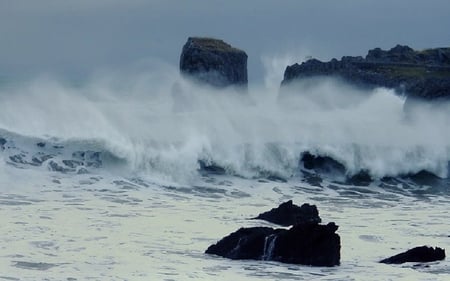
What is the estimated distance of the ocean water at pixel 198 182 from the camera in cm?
1772

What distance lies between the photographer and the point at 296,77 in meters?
65.5

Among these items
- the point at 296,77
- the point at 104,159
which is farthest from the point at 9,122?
the point at 296,77

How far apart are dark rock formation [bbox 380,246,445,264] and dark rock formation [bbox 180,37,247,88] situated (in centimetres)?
3943

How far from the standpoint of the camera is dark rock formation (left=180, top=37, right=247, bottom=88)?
5856cm

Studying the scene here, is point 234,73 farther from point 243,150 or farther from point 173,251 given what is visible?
point 173,251

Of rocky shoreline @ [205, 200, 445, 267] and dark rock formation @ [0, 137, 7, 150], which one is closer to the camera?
rocky shoreline @ [205, 200, 445, 267]

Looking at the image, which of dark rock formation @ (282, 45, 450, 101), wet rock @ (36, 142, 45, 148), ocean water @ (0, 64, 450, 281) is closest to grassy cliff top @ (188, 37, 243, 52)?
dark rock formation @ (282, 45, 450, 101)

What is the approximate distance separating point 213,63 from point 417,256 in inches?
1669

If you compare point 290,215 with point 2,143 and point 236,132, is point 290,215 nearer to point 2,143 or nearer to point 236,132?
point 2,143

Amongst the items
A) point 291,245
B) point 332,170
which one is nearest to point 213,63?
point 332,170

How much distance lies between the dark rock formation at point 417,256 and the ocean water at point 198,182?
287mm

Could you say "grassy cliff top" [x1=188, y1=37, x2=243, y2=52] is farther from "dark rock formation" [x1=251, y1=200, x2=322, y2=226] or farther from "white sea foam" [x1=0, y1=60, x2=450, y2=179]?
"dark rock formation" [x1=251, y1=200, x2=322, y2=226]

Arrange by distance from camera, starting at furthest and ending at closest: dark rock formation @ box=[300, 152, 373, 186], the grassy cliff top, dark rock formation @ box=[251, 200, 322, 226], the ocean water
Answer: the grassy cliff top → dark rock formation @ box=[300, 152, 373, 186] → dark rock formation @ box=[251, 200, 322, 226] → the ocean water

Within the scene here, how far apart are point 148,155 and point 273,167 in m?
4.67
